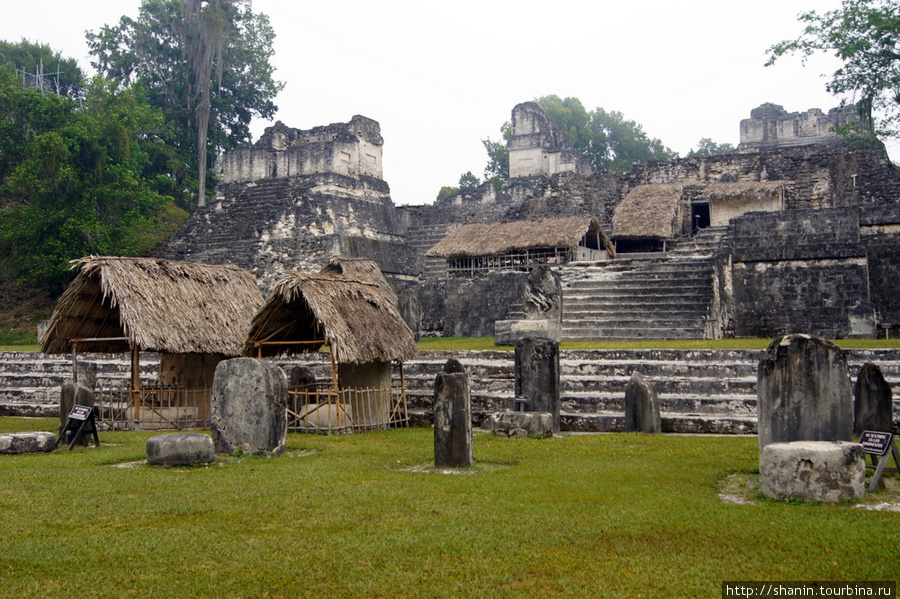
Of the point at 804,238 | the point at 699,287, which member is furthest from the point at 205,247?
the point at 804,238

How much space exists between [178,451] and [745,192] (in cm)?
1959

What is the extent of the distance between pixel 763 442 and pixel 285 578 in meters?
3.87

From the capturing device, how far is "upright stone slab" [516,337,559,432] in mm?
9781

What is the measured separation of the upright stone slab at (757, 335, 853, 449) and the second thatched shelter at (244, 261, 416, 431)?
519 cm

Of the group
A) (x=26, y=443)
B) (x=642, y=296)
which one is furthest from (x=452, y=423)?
(x=642, y=296)

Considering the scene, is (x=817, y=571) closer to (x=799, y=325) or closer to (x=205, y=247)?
(x=799, y=325)

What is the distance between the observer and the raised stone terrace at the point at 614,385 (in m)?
9.71

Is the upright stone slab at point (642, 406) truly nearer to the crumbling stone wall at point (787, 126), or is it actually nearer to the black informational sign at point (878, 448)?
the black informational sign at point (878, 448)

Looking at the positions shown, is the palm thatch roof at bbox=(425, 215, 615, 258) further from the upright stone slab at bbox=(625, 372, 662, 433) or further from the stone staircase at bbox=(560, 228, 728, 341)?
the upright stone slab at bbox=(625, 372, 662, 433)

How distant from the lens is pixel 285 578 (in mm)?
4039

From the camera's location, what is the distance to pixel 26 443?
323 inches

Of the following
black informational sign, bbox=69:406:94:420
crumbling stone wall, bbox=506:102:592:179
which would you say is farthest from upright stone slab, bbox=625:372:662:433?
crumbling stone wall, bbox=506:102:592:179

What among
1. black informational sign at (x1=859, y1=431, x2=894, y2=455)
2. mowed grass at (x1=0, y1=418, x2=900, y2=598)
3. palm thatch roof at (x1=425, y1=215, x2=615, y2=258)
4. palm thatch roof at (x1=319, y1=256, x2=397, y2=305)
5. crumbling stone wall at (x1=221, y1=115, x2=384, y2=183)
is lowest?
mowed grass at (x1=0, y1=418, x2=900, y2=598)

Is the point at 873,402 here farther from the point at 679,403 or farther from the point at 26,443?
the point at 26,443
